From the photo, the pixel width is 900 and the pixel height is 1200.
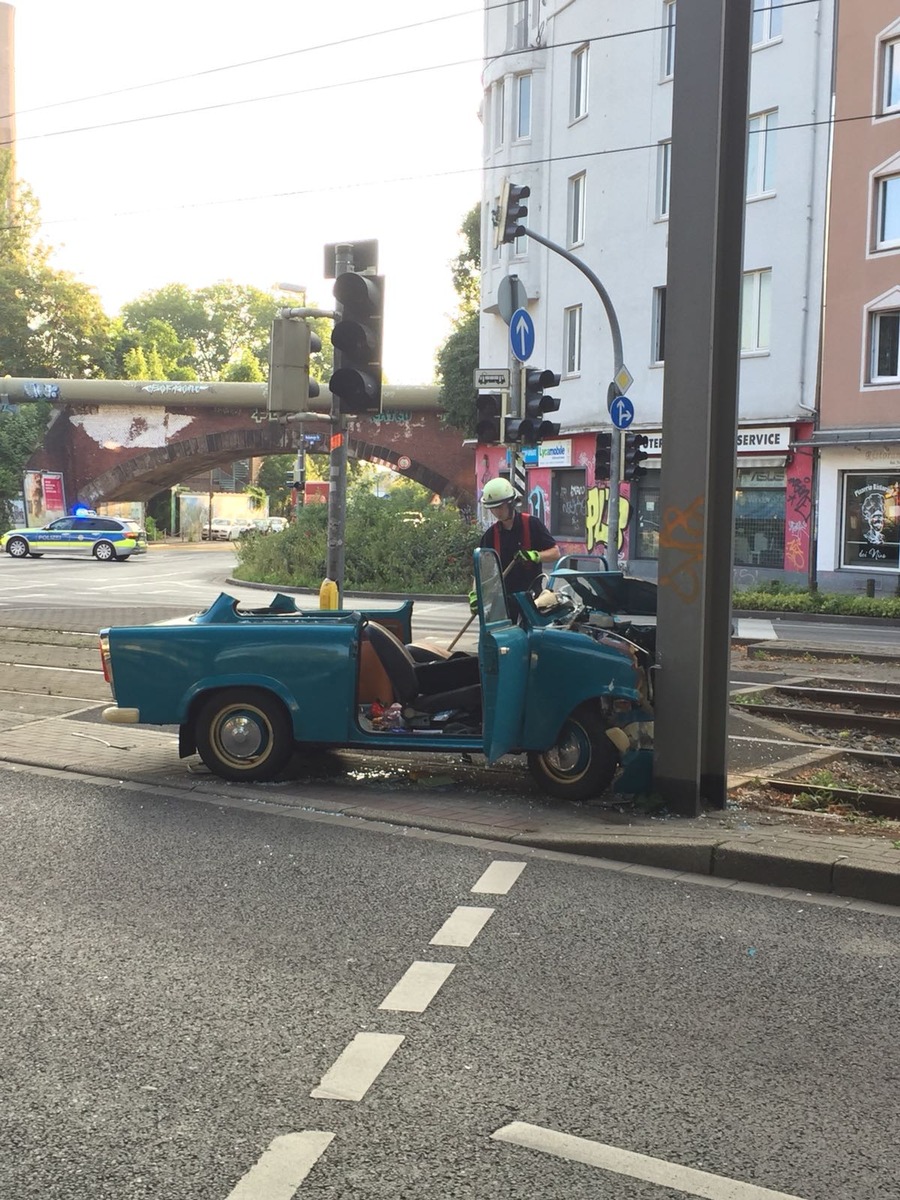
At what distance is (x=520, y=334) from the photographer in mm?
13711

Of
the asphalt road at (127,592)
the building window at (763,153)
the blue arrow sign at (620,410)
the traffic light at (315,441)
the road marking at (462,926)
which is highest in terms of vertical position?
the building window at (763,153)

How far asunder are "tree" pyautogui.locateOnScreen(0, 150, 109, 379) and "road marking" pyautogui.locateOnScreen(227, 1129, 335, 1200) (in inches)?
2644

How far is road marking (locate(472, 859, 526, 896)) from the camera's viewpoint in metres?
5.42

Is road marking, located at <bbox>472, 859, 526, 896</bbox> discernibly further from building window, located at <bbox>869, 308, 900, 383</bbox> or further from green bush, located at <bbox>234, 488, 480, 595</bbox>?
building window, located at <bbox>869, 308, 900, 383</bbox>

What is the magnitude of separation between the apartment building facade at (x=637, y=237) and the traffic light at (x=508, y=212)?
758 centimetres

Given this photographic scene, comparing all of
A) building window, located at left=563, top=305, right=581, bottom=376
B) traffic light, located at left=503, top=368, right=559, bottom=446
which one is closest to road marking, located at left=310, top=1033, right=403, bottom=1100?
traffic light, located at left=503, top=368, right=559, bottom=446

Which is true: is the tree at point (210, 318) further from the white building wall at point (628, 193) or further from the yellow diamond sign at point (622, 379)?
the yellow diamond sign at point (622, 379)

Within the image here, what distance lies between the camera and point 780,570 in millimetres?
29312

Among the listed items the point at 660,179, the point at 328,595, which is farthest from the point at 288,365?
the point at 660,179

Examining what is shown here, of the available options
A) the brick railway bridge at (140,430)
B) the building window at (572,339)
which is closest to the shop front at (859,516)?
the building window at (572,339)

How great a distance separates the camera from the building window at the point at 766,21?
2894 centimetres

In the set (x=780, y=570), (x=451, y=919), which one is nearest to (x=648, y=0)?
(x=780, y=570)

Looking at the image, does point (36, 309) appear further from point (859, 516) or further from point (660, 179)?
point (859, 516)

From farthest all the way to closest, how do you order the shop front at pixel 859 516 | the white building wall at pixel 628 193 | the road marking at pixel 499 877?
the white building wall at pixel 628 193 < the shop front at pixel 859 516 < the road marking at pixel 499 877
